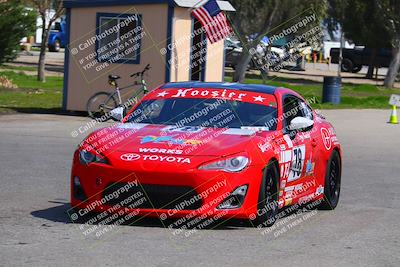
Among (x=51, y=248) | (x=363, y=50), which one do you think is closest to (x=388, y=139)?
(x=51, y=248)

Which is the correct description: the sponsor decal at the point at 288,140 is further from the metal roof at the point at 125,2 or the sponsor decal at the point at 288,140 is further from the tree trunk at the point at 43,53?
the tree trunk at the point at 43,53

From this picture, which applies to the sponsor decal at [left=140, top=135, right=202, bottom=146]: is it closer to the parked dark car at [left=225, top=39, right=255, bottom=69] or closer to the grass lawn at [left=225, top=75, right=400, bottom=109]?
the grass lawn at [left=225, top=75, right=400, bottom=109]

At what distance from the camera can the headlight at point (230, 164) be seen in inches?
376

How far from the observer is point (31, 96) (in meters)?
29.7

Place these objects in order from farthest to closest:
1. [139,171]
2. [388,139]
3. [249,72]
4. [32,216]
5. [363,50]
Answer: [363,50], [249,72], [388,139], [32,216], [139,171]

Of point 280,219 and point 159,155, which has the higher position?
point 159,155

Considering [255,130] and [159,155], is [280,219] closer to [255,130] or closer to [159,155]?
[255,130]

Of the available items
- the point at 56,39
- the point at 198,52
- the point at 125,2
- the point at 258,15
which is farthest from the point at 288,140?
the point at 56,39

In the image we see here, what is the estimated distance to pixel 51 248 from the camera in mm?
8398

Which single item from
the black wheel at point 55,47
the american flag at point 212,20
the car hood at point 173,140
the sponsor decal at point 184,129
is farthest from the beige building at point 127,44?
the black wheel at point 55,47

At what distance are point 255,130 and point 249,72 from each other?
4460 centimetres

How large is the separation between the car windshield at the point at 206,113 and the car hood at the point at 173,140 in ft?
0.68

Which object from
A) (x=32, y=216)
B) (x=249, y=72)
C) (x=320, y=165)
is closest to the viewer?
(x=32, y=216)

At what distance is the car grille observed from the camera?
31.2 ft
